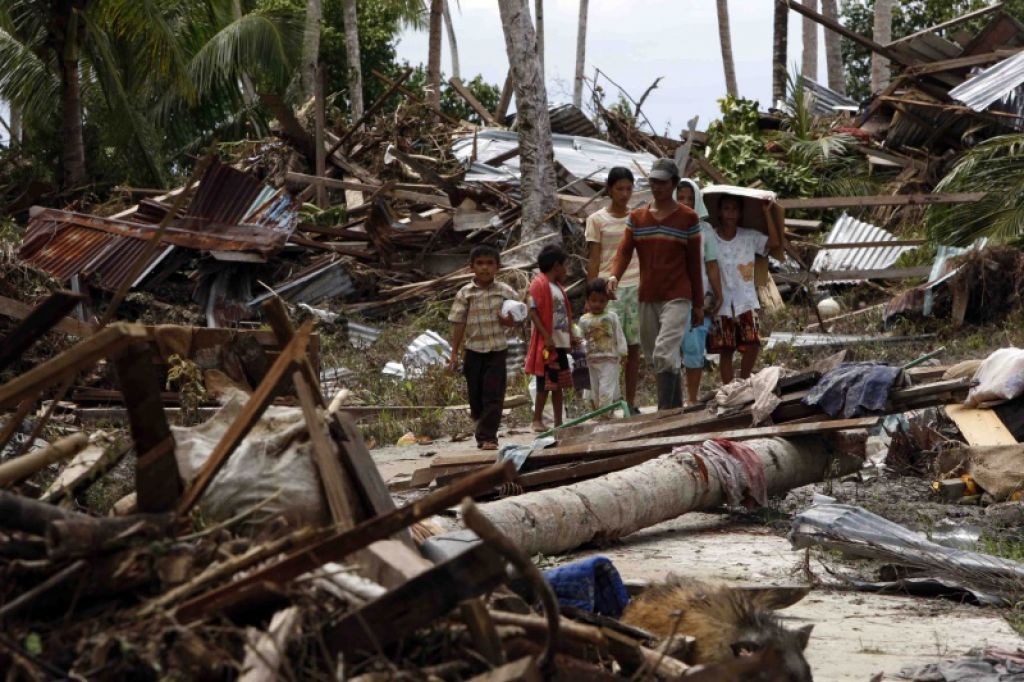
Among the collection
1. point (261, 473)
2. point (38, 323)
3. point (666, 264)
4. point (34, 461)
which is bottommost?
point (261, 473)

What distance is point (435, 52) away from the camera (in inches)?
1123

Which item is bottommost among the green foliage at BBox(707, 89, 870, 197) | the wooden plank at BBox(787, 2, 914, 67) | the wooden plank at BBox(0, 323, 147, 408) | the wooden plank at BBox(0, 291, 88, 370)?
the wooden plank at BBox(0, 323, 147, 408)

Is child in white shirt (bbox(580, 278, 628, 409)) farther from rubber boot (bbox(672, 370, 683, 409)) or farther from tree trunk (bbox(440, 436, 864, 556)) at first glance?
tree trunk (bbox(440, 436, 864, 556))

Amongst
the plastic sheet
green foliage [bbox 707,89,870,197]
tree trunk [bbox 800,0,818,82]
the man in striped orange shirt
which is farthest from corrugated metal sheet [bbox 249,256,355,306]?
tree trunk [bbox 800,0,818,82]

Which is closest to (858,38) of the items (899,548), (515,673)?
(899,548)

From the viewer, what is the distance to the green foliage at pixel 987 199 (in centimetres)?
1474

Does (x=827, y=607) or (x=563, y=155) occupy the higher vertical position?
(x=563, y=155)

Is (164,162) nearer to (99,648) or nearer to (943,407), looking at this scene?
(943,407)

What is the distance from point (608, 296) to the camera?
970cm

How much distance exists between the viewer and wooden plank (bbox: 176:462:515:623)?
3.14 m

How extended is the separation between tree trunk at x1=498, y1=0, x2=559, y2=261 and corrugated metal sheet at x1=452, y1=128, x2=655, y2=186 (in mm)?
1801

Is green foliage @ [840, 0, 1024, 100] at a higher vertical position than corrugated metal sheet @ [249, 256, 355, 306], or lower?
higher

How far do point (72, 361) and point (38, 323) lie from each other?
73cm

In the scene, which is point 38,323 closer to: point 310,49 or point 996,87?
point 996,87
